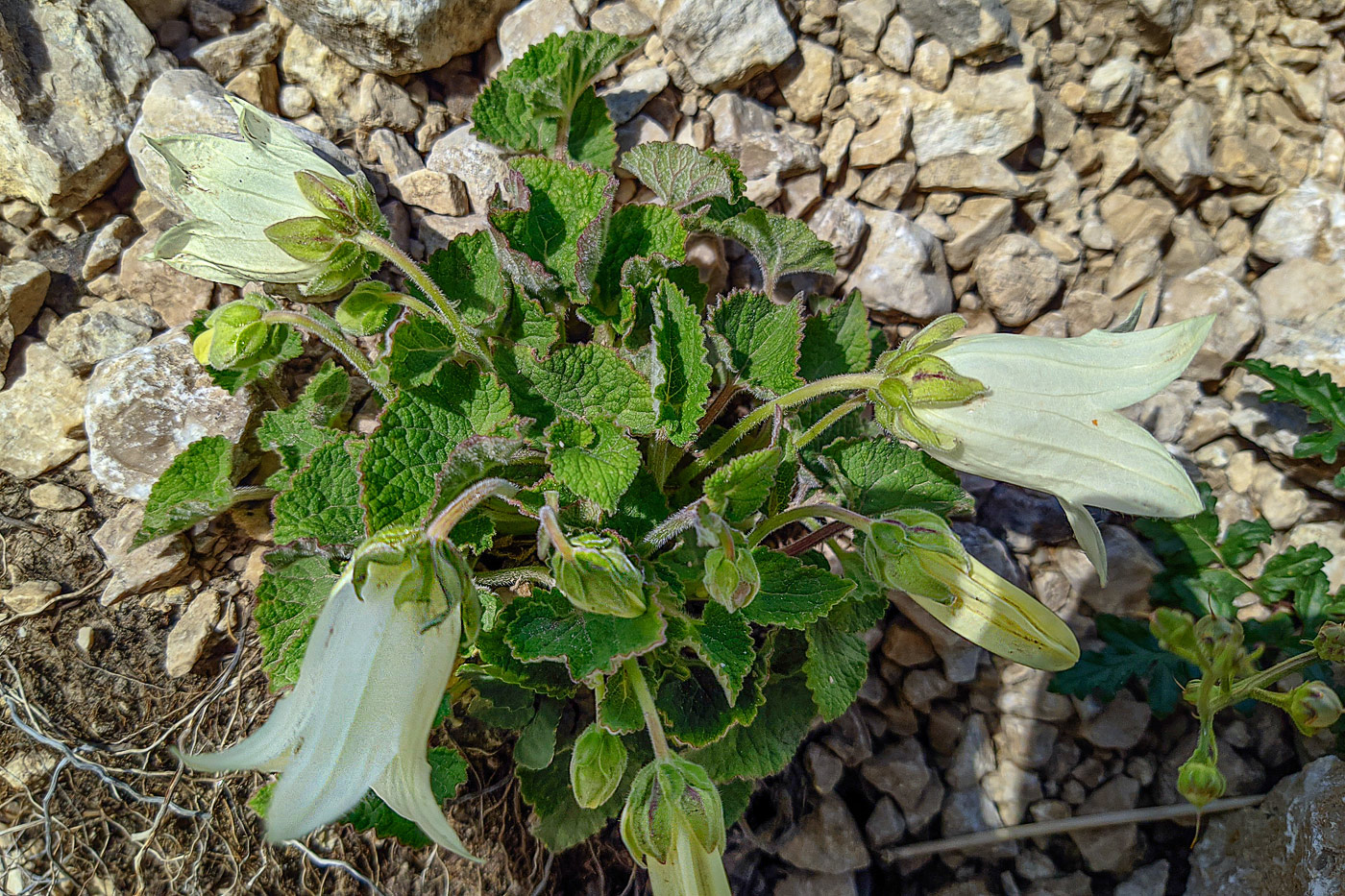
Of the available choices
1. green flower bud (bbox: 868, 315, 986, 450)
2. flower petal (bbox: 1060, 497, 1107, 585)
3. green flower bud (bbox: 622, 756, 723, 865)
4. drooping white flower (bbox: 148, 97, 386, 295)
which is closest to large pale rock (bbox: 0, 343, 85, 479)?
drooping white flower (bbox: 148, 97, 386, 295)

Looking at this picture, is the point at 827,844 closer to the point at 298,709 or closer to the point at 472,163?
the point at 298,709

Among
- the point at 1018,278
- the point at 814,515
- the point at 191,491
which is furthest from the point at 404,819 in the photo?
the point at 1018,278

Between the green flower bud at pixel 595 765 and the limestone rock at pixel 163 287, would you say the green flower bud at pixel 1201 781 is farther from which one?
the limestone rock at pixel 163 287

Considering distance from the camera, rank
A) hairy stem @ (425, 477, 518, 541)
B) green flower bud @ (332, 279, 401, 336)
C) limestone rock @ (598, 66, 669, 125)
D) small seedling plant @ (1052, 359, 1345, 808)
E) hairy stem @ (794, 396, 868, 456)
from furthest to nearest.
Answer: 1. limestone rock @ (598, 66, 669, 125)
2. small seedling plant @ (1052, 359, 1345, 808)
3. hairy stem @ (794, 396, 868, 456)
4. green flower bud @ (332, 279, 401, 336)
5. hairy stem @ (425, 477, 518, 541)

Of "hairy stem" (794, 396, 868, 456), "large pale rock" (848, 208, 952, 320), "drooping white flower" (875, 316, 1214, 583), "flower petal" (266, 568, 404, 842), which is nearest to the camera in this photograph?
"flower petal" (266, 568, 404, 842)

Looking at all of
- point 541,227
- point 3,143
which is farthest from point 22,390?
point 541,227

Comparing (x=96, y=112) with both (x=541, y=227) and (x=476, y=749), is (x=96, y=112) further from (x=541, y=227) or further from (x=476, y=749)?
(x=476, y=749)

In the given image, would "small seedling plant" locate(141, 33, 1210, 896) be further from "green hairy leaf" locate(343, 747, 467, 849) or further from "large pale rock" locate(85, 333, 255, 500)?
"large pale rock" locate(85, 333, 255, 500)

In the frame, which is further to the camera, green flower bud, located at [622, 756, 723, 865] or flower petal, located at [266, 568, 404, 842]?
green flower bud, located at [622, 756, 723, 865]
